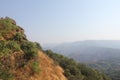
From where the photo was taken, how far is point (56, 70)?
23609mm

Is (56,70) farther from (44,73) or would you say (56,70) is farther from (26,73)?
(26,73)

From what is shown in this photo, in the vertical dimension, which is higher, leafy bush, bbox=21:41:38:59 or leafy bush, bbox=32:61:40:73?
leafy bush, bbox=21:41:38:59

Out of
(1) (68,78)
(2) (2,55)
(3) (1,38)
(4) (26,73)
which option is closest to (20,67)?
(4) (26,73)

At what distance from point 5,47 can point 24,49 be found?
274 cm

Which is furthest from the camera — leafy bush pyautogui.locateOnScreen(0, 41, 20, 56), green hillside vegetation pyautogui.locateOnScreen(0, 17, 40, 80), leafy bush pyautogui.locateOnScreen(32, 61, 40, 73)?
leafy bush pyautogui.locateOnScreen(32, 61, 40, 73)

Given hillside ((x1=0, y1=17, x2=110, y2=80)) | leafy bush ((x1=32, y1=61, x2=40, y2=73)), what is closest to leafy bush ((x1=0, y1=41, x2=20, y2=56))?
hillside ((x1=0, y1=17, x2=110, y2=80))

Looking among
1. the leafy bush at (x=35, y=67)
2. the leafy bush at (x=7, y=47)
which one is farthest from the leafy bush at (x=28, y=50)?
the leafy bush at (x=35, y=67)

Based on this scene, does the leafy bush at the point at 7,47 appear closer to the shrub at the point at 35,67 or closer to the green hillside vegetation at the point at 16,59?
the green hillside vegetation at the point at 16,59

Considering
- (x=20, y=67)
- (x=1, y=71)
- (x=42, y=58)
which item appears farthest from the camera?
(x=42, y=58)

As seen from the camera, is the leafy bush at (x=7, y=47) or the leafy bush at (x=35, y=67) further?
the leafy bush at (x=35, y=67)

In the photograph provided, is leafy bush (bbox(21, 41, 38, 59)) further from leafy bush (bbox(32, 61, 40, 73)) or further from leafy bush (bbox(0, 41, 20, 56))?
leafy bush (bbox(32, 61, 40, 73))

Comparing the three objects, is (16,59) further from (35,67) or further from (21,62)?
(35,67)

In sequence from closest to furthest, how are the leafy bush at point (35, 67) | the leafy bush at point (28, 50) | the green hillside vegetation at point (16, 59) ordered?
the green hillside vegetation at point (16, 59) < the leafy bush at point (35, 67) < the leafy bush at point (28, 50)

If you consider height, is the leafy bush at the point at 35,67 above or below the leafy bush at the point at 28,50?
below
